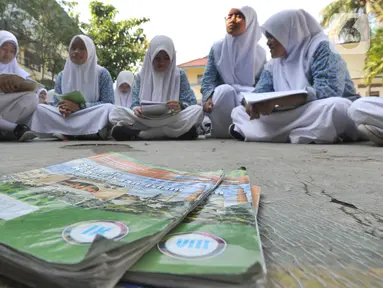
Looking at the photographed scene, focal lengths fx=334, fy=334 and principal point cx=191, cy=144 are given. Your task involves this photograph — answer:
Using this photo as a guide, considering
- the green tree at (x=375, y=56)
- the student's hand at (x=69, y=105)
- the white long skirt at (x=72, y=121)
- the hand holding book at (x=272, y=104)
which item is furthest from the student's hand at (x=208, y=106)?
the green tree at (x=375, y=56)

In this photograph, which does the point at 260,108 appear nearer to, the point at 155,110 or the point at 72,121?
the point at 155,110

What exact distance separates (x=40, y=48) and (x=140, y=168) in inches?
373

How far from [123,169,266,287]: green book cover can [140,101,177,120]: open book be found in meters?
2.40

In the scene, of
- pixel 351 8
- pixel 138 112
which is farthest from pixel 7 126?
pixel 351 8

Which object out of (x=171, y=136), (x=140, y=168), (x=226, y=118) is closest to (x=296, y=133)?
(x=226, y=118)

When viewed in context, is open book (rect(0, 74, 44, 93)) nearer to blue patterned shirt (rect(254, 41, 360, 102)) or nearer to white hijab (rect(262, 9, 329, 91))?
white hijab (rect(262, 9, 329, 91))

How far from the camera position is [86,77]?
3.40 meters

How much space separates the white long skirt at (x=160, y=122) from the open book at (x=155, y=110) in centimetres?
5

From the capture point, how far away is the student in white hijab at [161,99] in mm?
2918

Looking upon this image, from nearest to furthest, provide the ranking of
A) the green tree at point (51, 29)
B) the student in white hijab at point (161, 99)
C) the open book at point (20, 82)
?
the open book at point (20, 82)
the student in white hijab at point (161, 99)
the green tree at point (51, 29)

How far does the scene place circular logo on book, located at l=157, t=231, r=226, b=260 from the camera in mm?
303

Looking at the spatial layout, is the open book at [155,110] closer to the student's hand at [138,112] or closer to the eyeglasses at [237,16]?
the student's hand at [138,112]

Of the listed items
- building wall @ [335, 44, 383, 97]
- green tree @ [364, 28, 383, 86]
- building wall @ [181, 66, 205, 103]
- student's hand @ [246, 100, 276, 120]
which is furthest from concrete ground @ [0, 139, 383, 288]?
building wall @ [181, 66, 205, 103]

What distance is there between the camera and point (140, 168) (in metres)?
0.74
